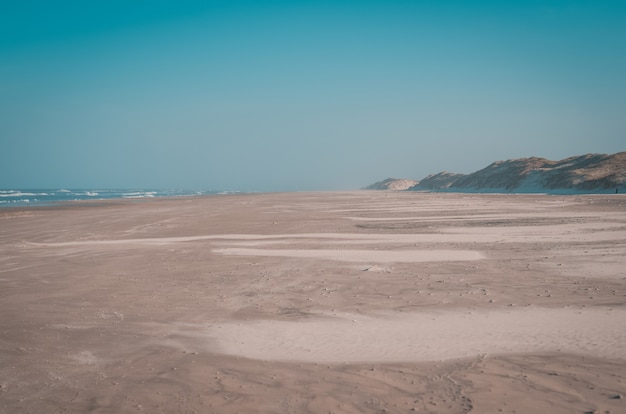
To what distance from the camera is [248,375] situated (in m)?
5.37

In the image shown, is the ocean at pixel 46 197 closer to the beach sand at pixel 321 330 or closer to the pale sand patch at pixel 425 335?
the beach sand at pixel 321 330

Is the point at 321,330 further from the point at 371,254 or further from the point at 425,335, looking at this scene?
the point at 371,254

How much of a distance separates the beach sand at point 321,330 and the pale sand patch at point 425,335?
4 centimetres

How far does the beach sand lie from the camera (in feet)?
15.5

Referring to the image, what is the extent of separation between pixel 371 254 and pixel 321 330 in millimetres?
7102

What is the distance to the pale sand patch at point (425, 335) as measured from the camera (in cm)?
594

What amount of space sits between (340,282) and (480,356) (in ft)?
15.9

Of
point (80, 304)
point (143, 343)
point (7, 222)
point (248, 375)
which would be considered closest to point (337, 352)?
point (248, 375)

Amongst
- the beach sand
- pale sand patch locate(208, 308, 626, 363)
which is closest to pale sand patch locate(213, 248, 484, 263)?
the beach sand

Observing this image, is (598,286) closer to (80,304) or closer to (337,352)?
(337,352)

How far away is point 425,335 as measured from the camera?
662cm

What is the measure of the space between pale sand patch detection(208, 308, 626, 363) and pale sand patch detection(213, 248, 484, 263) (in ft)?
16.6

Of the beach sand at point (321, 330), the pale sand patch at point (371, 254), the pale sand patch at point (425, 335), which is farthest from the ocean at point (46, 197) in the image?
the pale sand patch at point (425, 335)

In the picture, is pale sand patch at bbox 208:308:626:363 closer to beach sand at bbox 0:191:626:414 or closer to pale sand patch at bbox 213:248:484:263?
beach sand at bbox 0:191:626:414
